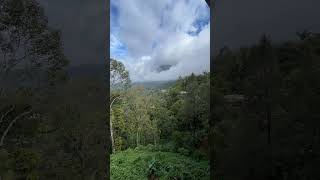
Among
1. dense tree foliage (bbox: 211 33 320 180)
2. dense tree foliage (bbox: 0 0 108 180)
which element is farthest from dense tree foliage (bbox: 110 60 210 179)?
dense tree foliage (bbox: 0 0 108 180)

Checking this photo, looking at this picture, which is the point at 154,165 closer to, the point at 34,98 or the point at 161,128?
the point at 161,128

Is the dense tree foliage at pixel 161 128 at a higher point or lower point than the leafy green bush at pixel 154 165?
higher

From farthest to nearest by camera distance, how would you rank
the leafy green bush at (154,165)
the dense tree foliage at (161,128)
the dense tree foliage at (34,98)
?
the dense tree foliage at (161,128), the leafy green bush at (154,165), the dense tree foliage at (34,98)

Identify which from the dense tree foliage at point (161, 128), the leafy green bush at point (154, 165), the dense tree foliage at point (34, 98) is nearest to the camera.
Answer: the dense tree foliage at point (34, 98)

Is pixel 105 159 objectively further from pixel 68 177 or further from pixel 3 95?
pixel 3 95

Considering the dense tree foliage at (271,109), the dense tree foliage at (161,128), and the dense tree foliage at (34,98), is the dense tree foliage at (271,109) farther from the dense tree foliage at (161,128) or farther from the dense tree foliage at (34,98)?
the dense tree foliage at (161,128)

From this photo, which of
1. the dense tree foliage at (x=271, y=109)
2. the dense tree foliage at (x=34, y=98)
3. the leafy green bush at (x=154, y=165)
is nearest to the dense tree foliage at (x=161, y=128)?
the leafy green bush at (x=154, y=165)

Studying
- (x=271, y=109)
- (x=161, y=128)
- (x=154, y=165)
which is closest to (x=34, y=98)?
(x=271, y=109)

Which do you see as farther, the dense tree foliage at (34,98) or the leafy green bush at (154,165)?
the leafy green bush at (154,165)

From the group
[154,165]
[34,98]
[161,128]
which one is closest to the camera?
[34,98]

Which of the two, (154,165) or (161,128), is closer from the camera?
(154,165)

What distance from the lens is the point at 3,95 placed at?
3334mm

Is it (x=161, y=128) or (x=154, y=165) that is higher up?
(x=161, y=128)

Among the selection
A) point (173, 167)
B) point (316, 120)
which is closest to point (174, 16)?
point (173, 167)
